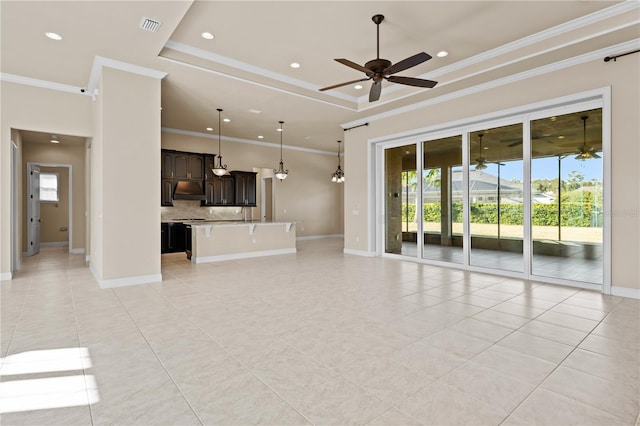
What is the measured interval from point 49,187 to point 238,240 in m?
6.18

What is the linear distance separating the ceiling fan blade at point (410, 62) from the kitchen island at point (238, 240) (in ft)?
15.7

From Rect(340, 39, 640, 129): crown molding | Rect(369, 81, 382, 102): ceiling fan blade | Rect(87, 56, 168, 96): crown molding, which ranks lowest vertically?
Rect(369, 81, 382, 102): ceiling fan blade

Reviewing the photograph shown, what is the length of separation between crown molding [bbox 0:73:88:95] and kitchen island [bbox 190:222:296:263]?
10.3 feet

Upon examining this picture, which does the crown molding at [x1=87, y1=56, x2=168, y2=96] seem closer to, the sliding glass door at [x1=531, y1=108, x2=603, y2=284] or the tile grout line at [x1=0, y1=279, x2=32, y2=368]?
the tile grout line at [x1=0, y1=279, x2=32, y2=368]

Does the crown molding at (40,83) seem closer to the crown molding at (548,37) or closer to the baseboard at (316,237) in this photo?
the crown molding at (548,37)

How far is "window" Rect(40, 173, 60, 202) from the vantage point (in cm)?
908

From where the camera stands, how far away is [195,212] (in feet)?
30.0

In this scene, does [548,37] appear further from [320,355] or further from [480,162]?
[320,355]

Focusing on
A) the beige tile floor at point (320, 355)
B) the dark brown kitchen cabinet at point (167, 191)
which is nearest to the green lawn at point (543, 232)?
the beige tile floor at point (320, 355)

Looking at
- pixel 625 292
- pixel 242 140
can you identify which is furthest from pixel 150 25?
pixel 625 292

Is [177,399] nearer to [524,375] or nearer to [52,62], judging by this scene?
[524,375]

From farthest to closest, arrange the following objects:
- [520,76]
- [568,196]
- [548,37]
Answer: [520,76]
[568,196]
[548,37]

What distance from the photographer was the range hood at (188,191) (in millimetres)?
8406

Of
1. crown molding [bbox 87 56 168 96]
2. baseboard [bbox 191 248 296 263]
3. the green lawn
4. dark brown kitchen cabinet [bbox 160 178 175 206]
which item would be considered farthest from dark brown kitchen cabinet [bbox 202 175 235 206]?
the green lawn
